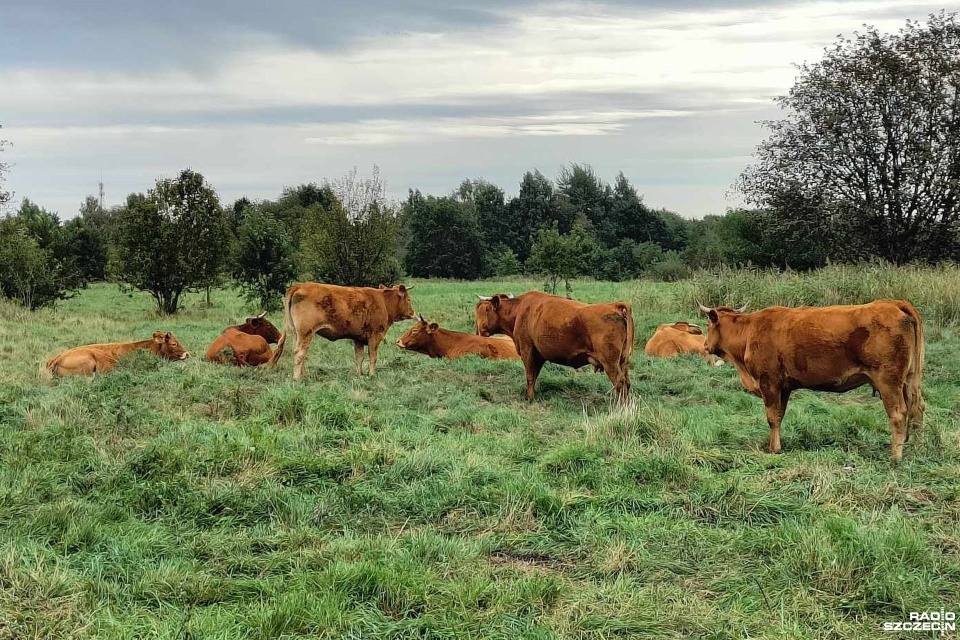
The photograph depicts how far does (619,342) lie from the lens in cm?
1003

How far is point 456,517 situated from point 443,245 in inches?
2385

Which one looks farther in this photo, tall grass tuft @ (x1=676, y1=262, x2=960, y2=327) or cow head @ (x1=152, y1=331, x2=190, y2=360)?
tall grass tuft @ (x1=676, y1=262, x2=960, y2=327)

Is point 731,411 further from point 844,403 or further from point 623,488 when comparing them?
point 623,488

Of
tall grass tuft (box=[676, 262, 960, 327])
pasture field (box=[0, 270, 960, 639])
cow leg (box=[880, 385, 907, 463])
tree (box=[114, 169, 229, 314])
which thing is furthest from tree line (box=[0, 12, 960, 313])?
cow leg (box=[880, 385, 907, 463])

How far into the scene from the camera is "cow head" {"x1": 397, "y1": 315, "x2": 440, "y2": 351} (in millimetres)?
14648

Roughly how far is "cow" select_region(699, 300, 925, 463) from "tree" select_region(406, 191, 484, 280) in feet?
187

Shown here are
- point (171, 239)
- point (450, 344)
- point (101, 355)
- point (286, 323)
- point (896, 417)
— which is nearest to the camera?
point (896, 417)

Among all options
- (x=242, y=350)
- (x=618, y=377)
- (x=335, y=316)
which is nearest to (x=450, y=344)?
(x=335, y=316)

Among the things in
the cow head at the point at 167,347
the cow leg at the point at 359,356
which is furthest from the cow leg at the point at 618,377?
the cow head at the point at 167,347

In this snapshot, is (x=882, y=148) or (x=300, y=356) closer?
(x=300, y=356)

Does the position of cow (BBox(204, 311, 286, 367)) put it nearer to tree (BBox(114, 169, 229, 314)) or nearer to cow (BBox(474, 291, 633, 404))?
cow (BBox(474, 291, 633, 404))

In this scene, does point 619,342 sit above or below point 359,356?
above

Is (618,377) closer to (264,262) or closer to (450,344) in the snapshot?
(450,344)

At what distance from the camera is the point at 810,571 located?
4656 mm
